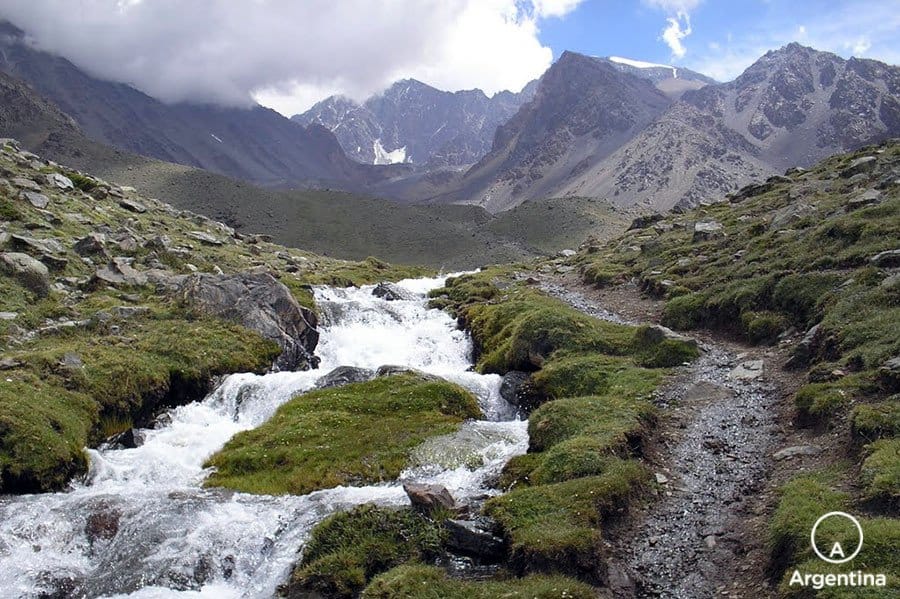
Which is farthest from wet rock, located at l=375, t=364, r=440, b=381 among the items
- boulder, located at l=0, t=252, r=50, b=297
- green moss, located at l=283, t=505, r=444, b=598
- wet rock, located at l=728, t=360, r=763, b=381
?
boulder, located at l=0, t=252, r=50, b=297

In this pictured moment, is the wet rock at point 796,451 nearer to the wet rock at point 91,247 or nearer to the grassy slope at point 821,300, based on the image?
the grassy slope at point 821,300

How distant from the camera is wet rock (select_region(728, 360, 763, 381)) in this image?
2777 centimetres

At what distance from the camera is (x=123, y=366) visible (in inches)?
1200

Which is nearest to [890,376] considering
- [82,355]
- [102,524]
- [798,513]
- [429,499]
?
[798,513]

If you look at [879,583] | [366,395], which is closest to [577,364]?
[366,395]

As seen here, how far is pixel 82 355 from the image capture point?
30.4 meters

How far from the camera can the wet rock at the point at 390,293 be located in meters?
66.0

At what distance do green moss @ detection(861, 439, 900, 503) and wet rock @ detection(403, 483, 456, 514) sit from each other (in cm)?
1165

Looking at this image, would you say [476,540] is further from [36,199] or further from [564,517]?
[36,199]

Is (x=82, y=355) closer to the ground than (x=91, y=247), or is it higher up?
closer to the ground

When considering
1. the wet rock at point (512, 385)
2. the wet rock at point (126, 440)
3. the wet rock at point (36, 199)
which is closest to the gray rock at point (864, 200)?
the wet rock at point (512, 385)

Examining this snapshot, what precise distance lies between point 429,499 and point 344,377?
16.4 metres

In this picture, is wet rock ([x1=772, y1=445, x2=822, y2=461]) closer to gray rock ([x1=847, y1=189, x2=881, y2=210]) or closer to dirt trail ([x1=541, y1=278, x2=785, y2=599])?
dirt trail ([x1=541, y1=278, x2=785, y2=599])

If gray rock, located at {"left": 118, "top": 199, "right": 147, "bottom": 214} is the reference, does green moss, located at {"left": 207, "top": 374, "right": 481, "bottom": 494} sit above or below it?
below
